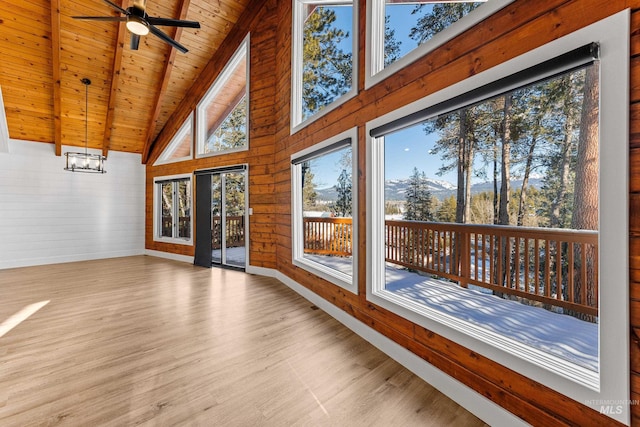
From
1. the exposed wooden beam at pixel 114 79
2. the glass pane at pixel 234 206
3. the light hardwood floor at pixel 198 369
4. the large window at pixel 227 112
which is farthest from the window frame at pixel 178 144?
the light hardwood floor at pixel 198 369

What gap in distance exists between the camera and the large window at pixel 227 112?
5.56 meters

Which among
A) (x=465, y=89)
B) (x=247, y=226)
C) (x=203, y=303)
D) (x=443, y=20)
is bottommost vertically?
(x=203, y=303)

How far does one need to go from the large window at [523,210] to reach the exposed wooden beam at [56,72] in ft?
17.6

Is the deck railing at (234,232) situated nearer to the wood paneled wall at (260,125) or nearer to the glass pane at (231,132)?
the glass pane at (231,132)

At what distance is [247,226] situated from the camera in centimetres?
534

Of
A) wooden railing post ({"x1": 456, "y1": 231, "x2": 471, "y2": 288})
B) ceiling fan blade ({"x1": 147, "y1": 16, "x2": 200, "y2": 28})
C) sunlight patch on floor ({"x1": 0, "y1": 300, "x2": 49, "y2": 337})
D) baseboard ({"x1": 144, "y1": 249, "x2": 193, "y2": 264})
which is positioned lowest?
sunlight patch on floor ({"x1": 0, "y1": 300, "x2": 49, "y2": 337})

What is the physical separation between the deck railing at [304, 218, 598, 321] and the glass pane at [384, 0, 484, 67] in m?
2.21

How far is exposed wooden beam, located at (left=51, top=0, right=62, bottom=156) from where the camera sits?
422 centimetres

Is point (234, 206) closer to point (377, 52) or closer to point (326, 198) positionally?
point (326, 198)

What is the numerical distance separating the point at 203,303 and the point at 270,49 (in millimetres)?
4487

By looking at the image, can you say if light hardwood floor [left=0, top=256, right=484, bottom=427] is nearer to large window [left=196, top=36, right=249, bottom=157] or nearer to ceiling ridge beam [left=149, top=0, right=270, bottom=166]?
large window [left=196, top=36, right=249, bottom=157]

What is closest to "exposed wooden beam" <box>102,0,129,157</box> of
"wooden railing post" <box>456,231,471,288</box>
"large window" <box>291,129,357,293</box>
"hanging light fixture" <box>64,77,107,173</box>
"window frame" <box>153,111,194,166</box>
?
"hanging light fixture" <box>64,77,107,173</box>

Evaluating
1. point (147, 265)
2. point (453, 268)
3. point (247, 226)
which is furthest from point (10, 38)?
point (453, 268)

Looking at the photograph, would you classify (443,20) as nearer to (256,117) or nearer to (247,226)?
(256,117)
